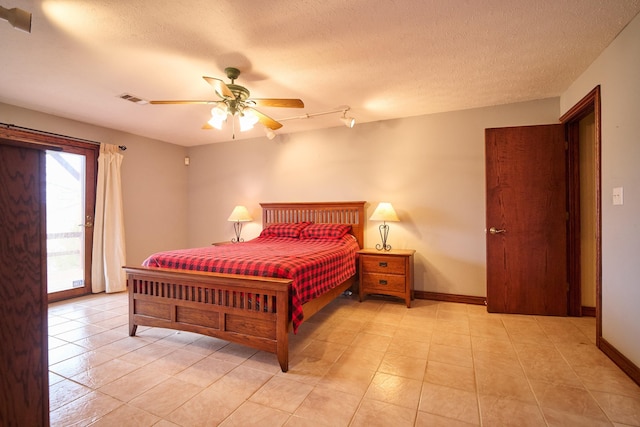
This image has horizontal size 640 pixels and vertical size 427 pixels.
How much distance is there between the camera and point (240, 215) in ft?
15.8

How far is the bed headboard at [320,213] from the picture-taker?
4215 millimetres

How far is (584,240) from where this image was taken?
3.21m

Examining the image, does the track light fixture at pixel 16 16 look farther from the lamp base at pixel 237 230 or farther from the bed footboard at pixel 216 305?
the lamp base at pixel 237 230

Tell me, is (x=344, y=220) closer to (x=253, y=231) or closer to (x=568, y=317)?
(x=253, y=231)

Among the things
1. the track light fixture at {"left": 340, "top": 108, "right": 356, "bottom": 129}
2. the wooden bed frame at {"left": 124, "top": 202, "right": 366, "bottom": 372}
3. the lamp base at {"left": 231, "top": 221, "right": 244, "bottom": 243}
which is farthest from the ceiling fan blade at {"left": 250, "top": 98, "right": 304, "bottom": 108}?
the lamp base at {"left": 231, "top": 221, "right": 244, "bottom": 243}

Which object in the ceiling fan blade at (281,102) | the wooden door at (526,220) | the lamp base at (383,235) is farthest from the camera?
the lamp base at (383,235)

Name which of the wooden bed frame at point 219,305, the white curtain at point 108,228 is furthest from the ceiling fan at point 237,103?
the white curtain at point 108,228

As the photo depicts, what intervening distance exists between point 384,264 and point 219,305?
2080 mm

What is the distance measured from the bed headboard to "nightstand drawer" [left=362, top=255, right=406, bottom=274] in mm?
469

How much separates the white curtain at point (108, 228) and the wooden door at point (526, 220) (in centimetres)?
504

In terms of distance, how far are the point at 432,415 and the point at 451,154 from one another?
307 cm

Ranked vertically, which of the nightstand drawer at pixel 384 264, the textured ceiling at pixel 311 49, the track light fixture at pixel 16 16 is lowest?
the nightstand drawer at pixel 384 264

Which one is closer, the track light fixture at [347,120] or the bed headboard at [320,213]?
the track light fixture at [347,120]

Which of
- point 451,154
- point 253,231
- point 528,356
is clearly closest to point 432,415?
point 528,356
